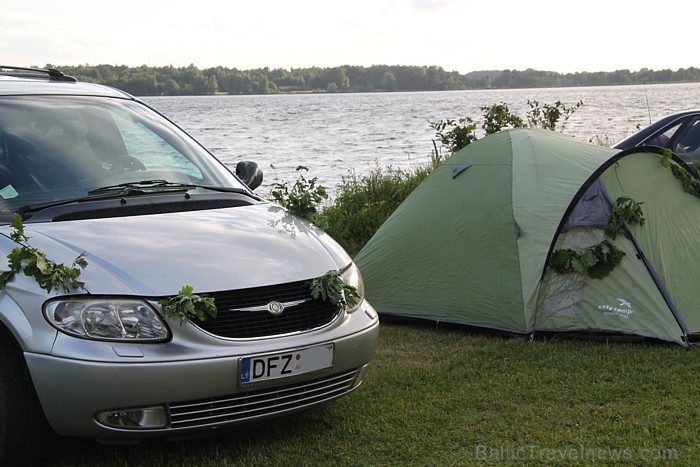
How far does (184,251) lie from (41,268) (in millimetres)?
620

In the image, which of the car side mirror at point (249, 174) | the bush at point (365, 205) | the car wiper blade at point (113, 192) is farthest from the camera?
the bush at point (365, 205)

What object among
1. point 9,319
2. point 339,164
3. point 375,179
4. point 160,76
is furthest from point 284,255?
point 160,76

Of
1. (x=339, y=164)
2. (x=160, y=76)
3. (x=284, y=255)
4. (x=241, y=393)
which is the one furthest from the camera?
(x=160, y=76)

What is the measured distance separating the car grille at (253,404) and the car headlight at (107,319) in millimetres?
336

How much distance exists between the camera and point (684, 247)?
621 centimetres

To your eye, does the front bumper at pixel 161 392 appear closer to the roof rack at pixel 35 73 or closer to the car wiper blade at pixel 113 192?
the car wiper blade at pixel 113 192

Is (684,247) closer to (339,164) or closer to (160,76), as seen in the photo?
(339,164)

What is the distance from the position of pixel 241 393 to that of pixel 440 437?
1161 mm

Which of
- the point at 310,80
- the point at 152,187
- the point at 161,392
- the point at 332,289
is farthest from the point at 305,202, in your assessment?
the point at 310,80

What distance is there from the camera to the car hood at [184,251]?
11.8 feet

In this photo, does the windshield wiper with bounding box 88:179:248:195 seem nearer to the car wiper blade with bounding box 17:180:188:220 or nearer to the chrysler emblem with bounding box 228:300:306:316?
the car wiper blade with bounding box 17:180:188:220

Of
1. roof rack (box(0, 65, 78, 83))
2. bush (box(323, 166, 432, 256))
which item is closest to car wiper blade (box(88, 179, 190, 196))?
roof rack (box(0, 65, 78, 83))

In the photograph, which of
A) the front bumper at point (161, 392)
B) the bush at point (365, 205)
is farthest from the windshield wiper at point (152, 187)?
the bush at point (365, 205)

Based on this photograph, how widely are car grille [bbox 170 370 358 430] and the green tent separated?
94.9 inches
